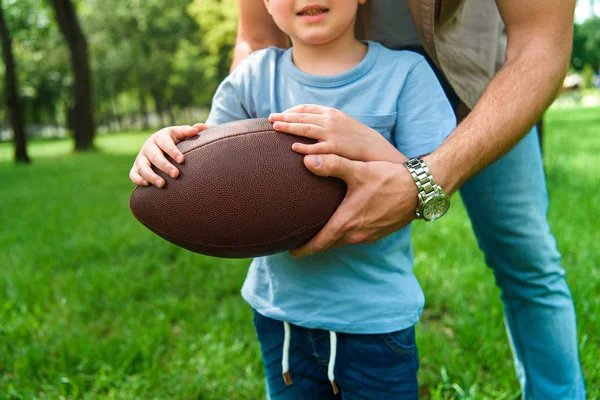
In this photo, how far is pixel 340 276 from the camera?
144cm

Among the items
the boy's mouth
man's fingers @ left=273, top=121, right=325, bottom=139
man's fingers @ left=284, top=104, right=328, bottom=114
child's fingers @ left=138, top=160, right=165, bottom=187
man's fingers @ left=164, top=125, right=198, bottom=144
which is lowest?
child's fingers @ left=138, top=160, right=165, bottom=187

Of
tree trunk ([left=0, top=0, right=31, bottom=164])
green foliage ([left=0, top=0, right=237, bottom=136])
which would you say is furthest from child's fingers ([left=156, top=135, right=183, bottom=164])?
green foliage ([left=0, top=0, right=237, bottom=136])

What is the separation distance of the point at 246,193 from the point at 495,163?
0.89 m

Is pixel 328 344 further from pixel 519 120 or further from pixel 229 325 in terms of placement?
pixel 229 325

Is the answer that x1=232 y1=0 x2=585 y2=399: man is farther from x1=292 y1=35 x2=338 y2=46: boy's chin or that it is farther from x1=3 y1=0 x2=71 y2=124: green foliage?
x1=3 y1=0 x2=71 y2=124: green foliage

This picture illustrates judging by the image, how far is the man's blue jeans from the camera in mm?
1797

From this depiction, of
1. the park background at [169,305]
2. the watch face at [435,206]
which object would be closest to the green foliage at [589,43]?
the park background at [169,305]

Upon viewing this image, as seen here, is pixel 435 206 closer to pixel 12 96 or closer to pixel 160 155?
pixel 160 155

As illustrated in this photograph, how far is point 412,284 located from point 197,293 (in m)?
1.99

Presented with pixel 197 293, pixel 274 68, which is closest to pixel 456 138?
pixel 274 68

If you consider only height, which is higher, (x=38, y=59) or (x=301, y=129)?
(x=301, y=129)

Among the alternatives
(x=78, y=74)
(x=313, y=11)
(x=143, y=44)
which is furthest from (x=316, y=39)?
(x=143, y=44)

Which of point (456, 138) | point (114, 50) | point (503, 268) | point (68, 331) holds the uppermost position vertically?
point (456, 138)

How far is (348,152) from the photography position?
131 centimetres
